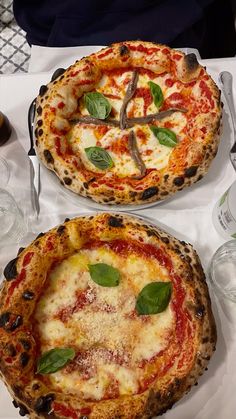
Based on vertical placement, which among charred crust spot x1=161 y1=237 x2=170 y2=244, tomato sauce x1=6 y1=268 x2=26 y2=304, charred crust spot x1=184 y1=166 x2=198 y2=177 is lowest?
charred crust spot x1=161 y1=237 x2=170 y2=244

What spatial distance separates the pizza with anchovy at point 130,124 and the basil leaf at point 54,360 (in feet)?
1.14

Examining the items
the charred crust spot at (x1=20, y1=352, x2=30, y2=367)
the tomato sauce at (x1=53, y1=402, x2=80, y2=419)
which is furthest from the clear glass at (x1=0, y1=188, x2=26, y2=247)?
the tomato sauce at (x1=53, y1=402, x2=80, y2=419)

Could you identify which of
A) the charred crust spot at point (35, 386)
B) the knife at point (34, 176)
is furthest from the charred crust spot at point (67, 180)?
the charred crust spot at point (35, 386)

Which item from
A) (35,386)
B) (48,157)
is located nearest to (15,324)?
(35,386)

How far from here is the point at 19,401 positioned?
1.04 metres

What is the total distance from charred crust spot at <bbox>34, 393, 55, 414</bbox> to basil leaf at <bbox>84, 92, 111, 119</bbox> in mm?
661

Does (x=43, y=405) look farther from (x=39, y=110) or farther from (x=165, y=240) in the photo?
(x=39, y=110)

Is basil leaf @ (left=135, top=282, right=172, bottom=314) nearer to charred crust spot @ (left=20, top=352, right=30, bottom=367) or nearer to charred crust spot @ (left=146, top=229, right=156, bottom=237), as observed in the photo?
charred crust spot @ (left=146, top=229, right=156, bottom=237)

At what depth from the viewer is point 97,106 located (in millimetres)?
1293

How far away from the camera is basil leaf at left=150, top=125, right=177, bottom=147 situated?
4.08 feet

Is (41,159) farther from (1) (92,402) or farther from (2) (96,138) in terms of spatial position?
(1) (92,402)

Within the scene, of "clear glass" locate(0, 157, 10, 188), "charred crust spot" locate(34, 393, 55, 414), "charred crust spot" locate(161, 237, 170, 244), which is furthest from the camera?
"clear glass" locate(0, 157, 10, 188)

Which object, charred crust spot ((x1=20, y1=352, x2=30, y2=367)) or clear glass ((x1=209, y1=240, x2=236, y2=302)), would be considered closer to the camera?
charred crust spot ((x1=20, y1=352, x2=30, y2=367))

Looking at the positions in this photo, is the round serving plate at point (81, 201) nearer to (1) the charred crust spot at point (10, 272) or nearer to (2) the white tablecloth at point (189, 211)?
(2) the white tablecloth at point (189, 211)
